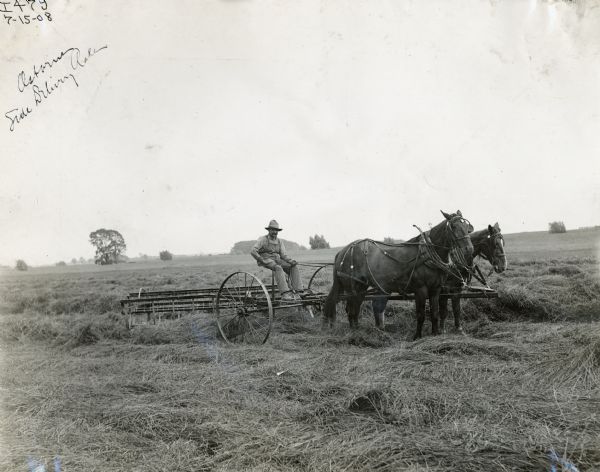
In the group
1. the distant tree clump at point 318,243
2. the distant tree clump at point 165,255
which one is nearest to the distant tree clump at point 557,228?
the distant tree clump at point 318,243

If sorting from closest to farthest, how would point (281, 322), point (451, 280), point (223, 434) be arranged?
1. point (223, 434)
2. point (451, 280)
3. point (281, 322)

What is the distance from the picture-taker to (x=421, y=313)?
7867mm

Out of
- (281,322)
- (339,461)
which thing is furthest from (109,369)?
(339,461)

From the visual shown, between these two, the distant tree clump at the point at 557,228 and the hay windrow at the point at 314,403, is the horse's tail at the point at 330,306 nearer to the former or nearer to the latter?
the hay windrow at the point at 314,403

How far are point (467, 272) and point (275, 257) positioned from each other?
3881mm

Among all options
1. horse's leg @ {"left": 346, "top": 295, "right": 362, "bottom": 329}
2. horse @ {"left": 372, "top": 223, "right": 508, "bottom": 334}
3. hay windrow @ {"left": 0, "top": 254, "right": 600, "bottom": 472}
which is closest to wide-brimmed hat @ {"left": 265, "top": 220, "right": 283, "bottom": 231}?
horse's leg @ {"left": 346, "top": 295, "right": 362, "bottom": 329}

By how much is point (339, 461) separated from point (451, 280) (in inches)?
244

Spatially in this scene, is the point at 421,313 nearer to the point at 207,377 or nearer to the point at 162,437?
the point at 207,377

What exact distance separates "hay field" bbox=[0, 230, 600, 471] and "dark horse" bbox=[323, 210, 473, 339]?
732mm

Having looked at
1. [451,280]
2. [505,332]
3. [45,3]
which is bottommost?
[505,332]

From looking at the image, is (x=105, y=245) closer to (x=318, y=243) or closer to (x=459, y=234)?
(x=318, y=243)

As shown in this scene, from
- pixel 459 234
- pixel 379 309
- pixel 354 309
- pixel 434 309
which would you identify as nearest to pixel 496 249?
pixel 459 234

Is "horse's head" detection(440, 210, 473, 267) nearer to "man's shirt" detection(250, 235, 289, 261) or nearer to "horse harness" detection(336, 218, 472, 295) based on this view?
"horse harness" detection(336, 218, 472, 295)

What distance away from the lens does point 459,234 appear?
7.72m
